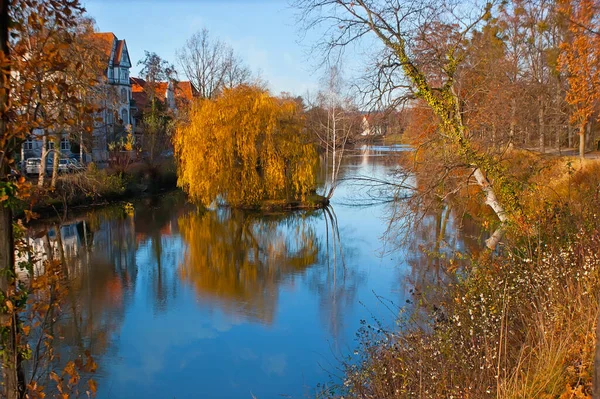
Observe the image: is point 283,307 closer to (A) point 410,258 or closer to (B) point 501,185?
(A) point 410,258

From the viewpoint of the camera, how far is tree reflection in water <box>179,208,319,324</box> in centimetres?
1119

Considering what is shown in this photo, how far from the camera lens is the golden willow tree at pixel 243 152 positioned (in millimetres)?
22078

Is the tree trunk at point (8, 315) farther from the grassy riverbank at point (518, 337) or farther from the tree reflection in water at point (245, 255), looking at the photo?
the tree reflection in water at point (245, 255)

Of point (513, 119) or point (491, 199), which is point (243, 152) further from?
point (491, 199)

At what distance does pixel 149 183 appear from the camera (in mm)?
27094

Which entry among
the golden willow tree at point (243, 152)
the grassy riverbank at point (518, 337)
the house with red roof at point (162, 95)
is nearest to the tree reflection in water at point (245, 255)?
the golden willow tree at point (243, 152)

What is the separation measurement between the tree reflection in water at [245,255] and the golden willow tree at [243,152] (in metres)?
1.13

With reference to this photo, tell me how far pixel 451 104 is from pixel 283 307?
16.3 ft

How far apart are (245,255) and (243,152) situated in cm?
807

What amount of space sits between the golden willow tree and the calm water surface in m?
3.60

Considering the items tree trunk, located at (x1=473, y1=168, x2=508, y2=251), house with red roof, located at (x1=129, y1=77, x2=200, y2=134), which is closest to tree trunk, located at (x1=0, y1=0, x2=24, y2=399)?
tree trunk, located at (x1=473, y1=168, x2=508, y2=251)

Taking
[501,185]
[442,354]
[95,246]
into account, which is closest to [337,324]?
[501,185]

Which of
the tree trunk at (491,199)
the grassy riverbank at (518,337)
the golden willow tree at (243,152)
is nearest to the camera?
the grassy riverbank at (518,337)

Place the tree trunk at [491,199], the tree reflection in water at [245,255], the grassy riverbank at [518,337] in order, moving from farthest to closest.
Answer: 1. the tree reflection in water at [245,255]
2. the tree trunk at [491,199]
3. the grassy riverbank at [518,337]
